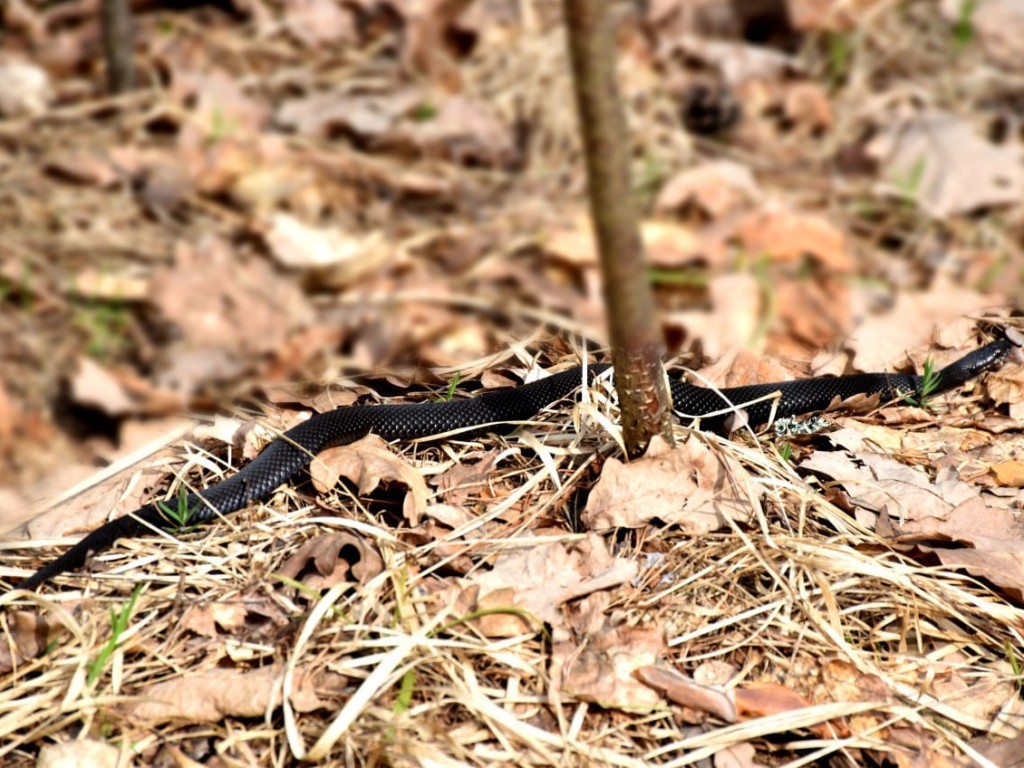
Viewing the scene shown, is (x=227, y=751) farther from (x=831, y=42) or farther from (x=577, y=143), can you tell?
(x=831, y=42)

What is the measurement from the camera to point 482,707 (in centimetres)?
217

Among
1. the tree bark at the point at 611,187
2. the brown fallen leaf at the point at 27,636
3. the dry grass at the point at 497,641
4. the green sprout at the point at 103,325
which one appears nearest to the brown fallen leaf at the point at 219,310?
the green sprout at the point at 103,325

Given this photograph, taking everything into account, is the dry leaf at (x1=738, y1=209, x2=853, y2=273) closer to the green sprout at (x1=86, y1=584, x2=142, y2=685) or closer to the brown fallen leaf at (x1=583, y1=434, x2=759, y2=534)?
the brown fallen leaf at (x1=583, y1=434, x2=759, y2=534)

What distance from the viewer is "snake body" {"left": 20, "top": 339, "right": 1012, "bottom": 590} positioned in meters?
2.74

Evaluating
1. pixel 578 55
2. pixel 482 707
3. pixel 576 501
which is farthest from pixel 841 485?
pixel 578 55

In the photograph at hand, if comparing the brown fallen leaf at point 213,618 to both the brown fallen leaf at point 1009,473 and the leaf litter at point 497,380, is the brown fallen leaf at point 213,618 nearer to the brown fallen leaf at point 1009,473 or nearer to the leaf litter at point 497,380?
the leaf litter at point 497,380

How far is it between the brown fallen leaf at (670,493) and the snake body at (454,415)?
15.1 inches

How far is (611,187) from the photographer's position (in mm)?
2008

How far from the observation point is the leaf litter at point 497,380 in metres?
2.24

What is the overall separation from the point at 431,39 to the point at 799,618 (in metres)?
4.76

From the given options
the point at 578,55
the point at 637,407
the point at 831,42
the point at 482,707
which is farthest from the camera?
the point at 831,42

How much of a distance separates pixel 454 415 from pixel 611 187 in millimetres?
1201

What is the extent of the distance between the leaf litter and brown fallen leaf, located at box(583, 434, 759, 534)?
0.03 ft

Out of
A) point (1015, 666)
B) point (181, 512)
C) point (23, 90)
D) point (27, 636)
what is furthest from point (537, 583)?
point (23, 90)
